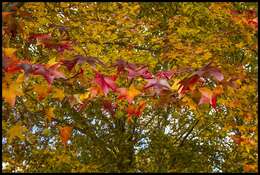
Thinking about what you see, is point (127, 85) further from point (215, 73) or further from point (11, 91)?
point (11, 91)

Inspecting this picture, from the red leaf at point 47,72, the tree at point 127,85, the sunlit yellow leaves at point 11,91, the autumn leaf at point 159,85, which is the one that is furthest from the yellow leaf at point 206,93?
the sunlit yellow leaves at point 11,91

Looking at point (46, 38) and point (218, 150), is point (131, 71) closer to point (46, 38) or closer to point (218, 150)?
point (46, 38)

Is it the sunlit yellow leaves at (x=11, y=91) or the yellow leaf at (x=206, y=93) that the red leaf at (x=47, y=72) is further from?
the yellow leaf at (x=206, y=93)

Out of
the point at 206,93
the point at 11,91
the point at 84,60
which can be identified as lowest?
the point at 11,91

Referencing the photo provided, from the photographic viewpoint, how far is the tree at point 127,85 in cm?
381

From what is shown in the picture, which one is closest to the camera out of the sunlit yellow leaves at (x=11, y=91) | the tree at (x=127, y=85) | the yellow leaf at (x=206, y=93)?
the sunlit yellow leaves at (x=11, y=91)

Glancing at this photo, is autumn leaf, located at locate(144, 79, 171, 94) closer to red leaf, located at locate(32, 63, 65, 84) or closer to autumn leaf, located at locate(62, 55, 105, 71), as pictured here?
autumn leaf, located at locate(62, 55, 105, 71)

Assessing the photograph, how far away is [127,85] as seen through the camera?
714cm

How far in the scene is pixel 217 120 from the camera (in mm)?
8438

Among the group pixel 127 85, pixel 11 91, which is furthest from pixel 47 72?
pixel 127 85

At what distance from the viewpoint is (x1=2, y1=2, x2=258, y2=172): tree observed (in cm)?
381

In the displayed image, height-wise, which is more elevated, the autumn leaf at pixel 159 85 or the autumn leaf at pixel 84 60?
the autumn leaf at pixel 84 60

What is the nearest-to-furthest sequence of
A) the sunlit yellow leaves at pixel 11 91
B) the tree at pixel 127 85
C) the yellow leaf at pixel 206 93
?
the sunlit yellow leaves at pixel 11 91 < the yellow leaf at pixel 206 93 < the tree at pixel 127 85

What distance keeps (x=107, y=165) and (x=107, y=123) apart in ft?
5.01
